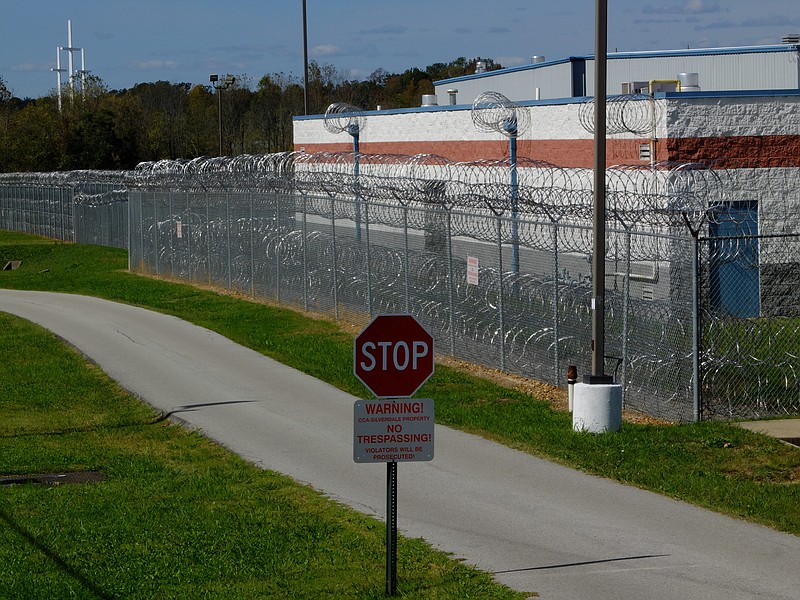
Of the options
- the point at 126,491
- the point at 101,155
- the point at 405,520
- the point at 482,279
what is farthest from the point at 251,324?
the point at 101,155

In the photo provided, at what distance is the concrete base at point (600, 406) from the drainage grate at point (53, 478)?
509 cm

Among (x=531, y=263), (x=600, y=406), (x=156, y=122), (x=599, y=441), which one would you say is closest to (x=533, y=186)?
(x=531, y=263)

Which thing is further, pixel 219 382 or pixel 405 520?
pixel 219 382

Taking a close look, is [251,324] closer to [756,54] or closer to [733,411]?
[733,411]

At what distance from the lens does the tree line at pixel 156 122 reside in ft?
253

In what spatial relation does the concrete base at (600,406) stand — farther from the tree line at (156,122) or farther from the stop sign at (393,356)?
the tree line at (156,122)

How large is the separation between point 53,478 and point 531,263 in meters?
12.1

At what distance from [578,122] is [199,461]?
15.7 meters

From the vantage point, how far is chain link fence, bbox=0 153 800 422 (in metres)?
13.2

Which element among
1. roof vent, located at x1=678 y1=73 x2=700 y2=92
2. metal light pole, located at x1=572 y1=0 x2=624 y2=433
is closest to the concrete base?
metal light pole, located at x1=572 y1=0 x2=624 y2=433

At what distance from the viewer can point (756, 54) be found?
3472 centimetres

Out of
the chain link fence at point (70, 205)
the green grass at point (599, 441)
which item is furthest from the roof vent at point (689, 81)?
the chain link fence at point (70, 205)

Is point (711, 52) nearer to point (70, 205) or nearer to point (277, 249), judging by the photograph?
point (277, 249)

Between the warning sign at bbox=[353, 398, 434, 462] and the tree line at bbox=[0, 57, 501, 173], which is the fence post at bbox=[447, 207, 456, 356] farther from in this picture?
the tree line at bbox=[0, 57, 501, 173]
